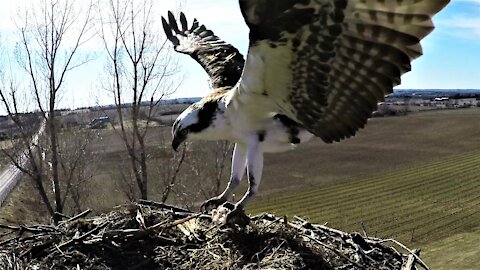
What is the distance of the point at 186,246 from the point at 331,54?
61.4 inches

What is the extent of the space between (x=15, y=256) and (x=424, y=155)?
22625 mm

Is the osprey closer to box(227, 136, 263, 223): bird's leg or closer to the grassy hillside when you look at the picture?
box(227, 136, 263, 223): bird's leg

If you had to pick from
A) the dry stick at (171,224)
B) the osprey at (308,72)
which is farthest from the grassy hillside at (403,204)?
the osprey at (308,72)

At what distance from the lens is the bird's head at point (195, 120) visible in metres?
3.76

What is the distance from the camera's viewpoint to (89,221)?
4.05 metres

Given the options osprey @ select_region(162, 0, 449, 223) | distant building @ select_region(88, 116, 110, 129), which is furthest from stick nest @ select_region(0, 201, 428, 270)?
distant building @ select_region(88, 116, 110, 129)

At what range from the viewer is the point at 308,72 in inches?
123

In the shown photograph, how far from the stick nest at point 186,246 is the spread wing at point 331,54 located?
75 cm

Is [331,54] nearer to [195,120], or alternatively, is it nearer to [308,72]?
[308,72]

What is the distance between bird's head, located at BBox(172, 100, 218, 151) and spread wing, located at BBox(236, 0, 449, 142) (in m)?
0.42

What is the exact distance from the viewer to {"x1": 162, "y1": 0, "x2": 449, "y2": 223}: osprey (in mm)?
2848

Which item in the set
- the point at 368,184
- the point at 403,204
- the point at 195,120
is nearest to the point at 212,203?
the point at 195,120

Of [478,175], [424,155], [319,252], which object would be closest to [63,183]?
[319,252]

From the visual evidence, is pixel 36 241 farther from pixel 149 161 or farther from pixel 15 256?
pixel 149 161
